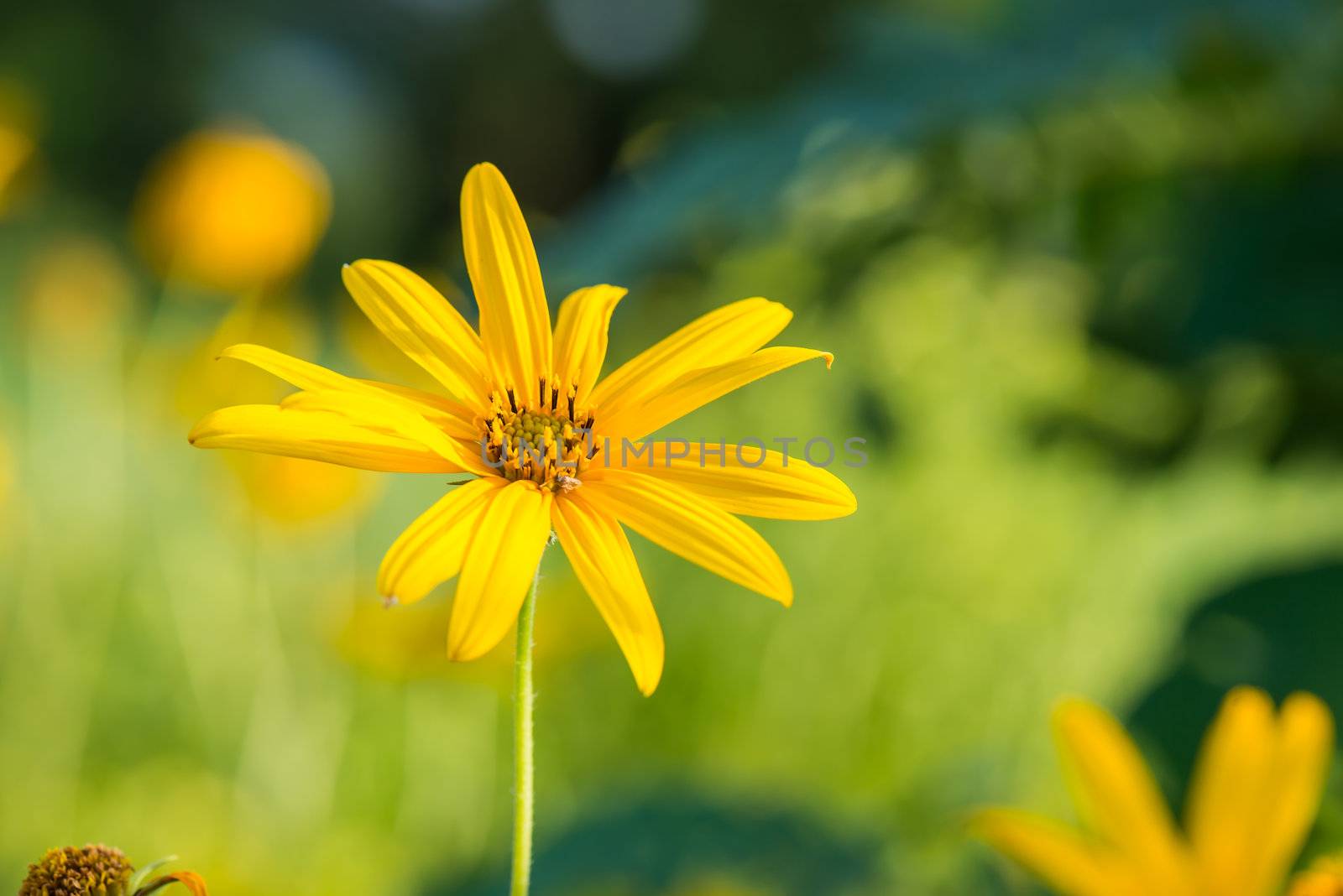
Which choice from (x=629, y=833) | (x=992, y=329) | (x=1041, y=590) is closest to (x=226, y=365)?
(x=629, y=833)

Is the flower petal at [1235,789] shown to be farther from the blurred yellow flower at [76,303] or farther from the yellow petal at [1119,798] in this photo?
the blurred yellow flower at [76,303]

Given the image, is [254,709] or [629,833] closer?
[629,833]

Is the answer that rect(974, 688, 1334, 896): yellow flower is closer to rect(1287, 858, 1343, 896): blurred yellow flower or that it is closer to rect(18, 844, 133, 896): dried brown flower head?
rect(1287, 858, 1343, 896): blurred yellow flower

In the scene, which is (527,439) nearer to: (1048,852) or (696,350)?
(696,350)

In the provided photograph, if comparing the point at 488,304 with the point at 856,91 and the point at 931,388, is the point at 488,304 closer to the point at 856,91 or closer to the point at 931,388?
the point at 856,91

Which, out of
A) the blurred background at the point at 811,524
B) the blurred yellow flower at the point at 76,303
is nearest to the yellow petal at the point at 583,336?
the blurred background at the point at 811,524

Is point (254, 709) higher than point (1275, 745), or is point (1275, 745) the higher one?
point (1275, 745)

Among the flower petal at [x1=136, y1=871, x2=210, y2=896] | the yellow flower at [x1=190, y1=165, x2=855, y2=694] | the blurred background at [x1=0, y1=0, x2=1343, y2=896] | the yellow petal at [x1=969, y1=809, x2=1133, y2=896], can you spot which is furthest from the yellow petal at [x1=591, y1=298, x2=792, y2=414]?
the blurred background at [x1=0, y1=0, x2=1343, y2=896]
